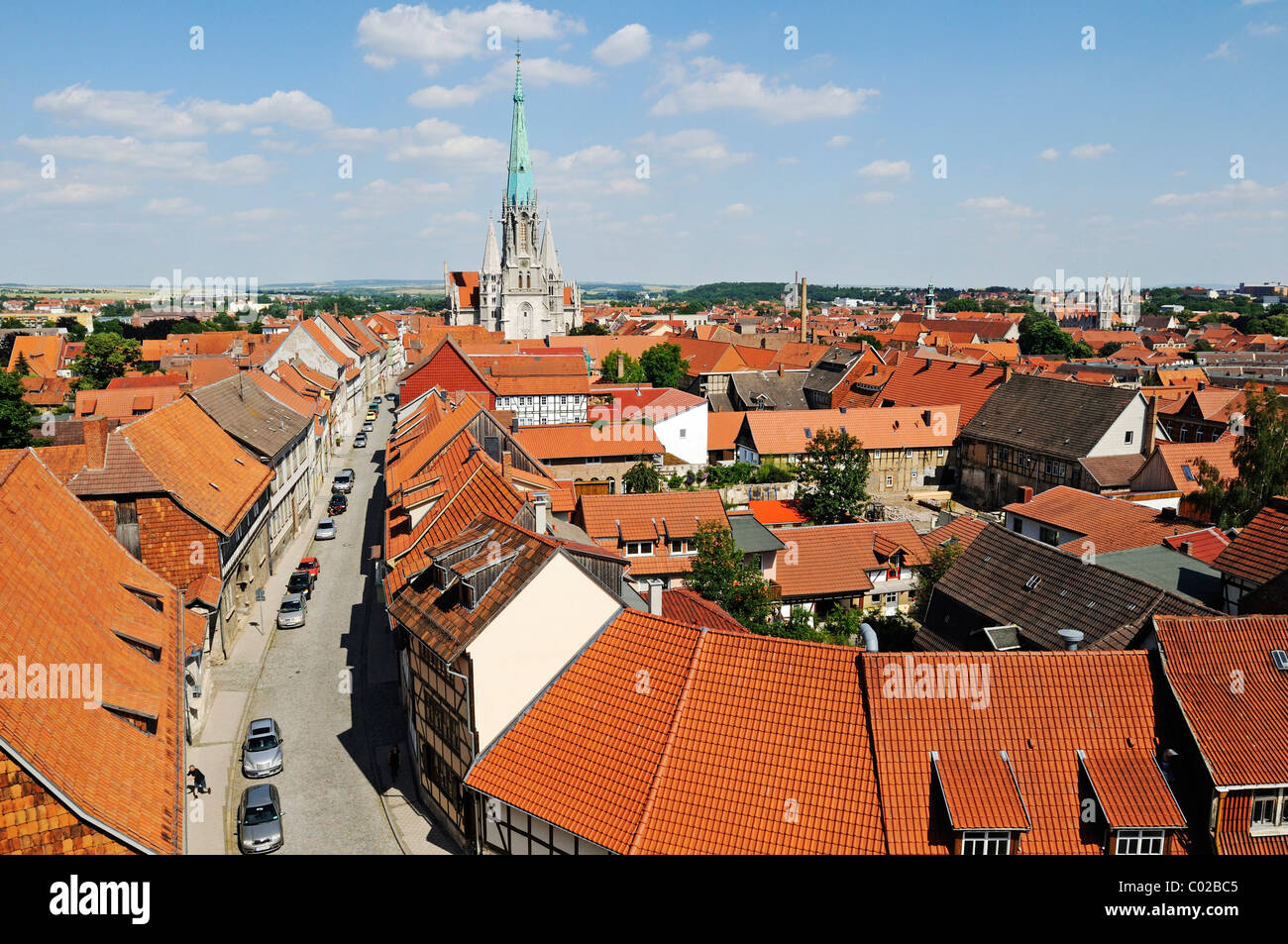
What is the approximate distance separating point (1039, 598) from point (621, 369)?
227 ft

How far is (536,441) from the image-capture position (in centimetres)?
5375

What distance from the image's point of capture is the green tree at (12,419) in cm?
4212

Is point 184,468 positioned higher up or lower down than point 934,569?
higher up

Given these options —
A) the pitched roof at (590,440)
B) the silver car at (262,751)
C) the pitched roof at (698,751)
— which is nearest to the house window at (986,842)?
the pitched roof at (698,751)

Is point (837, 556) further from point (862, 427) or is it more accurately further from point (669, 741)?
point (862, 427)

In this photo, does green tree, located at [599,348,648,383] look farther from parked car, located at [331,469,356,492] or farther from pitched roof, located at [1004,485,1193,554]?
pitched roof, located at [1004,485,1193,554]

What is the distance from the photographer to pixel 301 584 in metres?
37.9

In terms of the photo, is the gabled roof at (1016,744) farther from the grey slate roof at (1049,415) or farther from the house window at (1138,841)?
the grey slate roof at (1049,415)

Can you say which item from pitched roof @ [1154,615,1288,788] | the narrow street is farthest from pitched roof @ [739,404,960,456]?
pitched roof @ [1154,615,1288,788]

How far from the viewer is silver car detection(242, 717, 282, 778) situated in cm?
2359

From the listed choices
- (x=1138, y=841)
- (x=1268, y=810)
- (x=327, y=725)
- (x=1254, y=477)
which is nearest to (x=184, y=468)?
(x=327, y=725)
